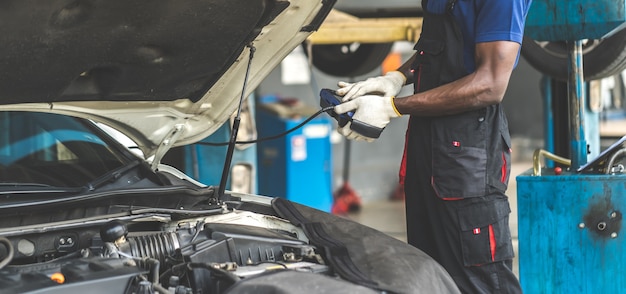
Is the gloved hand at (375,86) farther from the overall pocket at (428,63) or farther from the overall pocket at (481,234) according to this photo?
the overall pocket at (481,234)

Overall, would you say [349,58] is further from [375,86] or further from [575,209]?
[375,86]

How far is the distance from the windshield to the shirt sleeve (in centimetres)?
118

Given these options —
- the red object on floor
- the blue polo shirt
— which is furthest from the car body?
the red object on floor

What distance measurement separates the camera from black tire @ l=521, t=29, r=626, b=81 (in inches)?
181

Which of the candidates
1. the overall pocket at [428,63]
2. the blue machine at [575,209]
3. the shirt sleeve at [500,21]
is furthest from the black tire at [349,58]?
the shirt sleeve at [500,21]

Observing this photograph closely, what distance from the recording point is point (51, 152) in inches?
101

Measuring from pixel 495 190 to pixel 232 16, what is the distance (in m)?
0.99

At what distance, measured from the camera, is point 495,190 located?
2.76 metres

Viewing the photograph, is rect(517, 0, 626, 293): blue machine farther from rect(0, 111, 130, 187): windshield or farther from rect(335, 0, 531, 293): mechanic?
rect(0, 111, 130, 187): windshield

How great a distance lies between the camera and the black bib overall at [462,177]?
2.73m

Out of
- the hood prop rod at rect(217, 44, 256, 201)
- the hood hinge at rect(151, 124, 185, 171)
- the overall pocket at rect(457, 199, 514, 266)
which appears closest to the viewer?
the hood prop rod at rect(217, 44, 256, 201)

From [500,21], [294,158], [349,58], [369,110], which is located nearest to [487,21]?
[500,21]

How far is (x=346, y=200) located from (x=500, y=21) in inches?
225

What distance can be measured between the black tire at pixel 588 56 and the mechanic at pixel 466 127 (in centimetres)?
194
